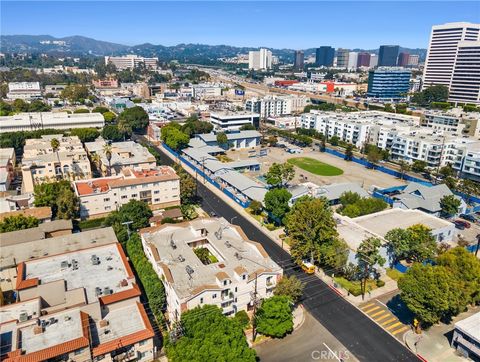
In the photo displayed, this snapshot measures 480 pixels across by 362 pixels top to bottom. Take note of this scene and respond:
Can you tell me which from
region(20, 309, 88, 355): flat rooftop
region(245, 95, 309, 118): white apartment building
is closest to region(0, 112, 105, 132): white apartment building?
region(245, 95, 309, 118): white apartment building

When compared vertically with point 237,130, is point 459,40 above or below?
above

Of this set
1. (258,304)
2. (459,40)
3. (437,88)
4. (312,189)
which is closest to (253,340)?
(258,304)

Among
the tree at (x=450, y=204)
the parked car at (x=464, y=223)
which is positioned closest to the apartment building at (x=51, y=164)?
the tree at (x=450, y=204)

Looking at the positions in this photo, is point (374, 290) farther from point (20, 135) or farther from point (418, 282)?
point (20, 135)

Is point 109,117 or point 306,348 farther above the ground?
point 109,117

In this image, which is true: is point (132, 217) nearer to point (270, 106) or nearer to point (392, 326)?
point (392, 326)

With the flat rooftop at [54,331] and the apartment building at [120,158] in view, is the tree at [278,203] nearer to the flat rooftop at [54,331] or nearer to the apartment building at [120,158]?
the apartment building at [120,158]

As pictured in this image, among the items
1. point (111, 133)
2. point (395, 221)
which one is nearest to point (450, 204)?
point (395, 221)
